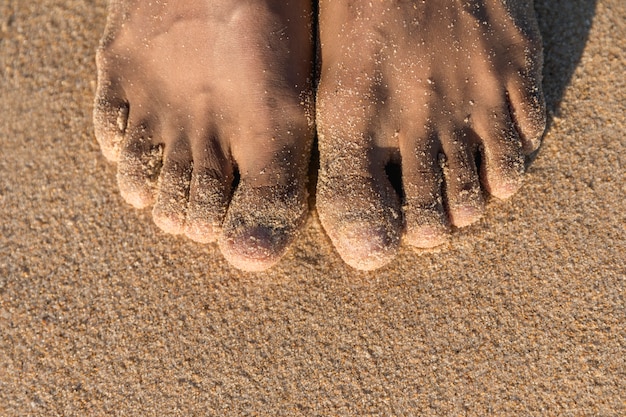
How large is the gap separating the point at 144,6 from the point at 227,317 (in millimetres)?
917

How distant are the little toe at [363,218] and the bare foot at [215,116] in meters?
0.11

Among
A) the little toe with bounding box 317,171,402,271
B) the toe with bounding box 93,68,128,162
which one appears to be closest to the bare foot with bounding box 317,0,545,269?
the little toe with bounding box 317,171,402,271

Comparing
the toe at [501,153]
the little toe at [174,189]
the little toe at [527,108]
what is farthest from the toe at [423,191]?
the little toe at [174,189]

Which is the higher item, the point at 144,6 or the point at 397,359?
the point at 144,6

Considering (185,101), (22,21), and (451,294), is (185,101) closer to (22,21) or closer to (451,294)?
(22,21)

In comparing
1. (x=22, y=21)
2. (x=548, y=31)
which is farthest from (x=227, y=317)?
(x=548, y=31)

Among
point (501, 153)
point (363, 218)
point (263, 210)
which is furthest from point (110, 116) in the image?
point (501, 153)

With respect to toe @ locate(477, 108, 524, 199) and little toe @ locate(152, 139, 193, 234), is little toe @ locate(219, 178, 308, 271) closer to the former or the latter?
little toe @ locate(152, 139, 193, 234)

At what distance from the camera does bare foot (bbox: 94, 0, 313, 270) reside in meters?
1.54

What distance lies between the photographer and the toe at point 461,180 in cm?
156

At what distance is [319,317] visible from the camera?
1616 millimetres

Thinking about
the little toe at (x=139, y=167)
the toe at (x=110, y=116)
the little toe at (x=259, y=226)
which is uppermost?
the toe at (x=110, y=116)

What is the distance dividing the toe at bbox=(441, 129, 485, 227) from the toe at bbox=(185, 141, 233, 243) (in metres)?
0.60

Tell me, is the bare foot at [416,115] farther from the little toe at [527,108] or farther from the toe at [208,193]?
the toe at [208,193]
